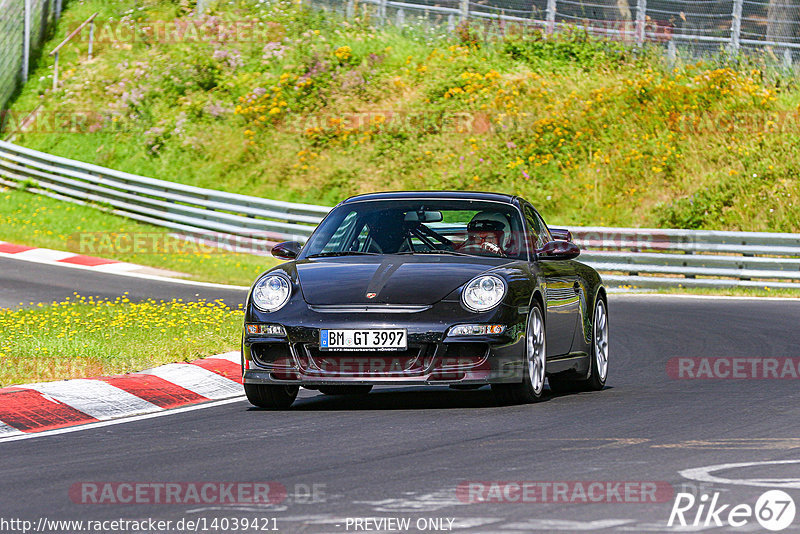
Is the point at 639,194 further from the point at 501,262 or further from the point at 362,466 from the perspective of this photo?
the point at 362,466

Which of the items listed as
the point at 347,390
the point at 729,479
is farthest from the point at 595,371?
the point at 729,479

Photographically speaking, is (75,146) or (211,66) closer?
(75,146)

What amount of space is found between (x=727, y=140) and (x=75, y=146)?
14921 millimetres

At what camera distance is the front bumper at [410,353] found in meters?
8.23

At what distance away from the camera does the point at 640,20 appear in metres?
32.1

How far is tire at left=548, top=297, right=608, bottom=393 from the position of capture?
10.1 m

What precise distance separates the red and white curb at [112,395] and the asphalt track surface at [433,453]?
0.38 meters

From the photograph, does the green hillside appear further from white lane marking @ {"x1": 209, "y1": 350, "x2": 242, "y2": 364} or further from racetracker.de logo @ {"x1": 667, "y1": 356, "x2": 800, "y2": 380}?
white lane marking @ {"x1": 209, "y1": 350, "x2": 242, "y2": 364}

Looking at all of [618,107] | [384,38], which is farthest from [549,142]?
[384,38]

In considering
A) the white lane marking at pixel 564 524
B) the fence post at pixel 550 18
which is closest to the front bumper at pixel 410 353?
the white lane marking at pixel 564 524

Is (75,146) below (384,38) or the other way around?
below

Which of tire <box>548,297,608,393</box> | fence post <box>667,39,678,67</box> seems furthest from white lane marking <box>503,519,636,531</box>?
fence post <box>667,39,678,67</box>

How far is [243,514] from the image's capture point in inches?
209

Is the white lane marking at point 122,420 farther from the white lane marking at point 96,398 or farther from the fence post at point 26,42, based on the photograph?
the fence post at point 26,42
